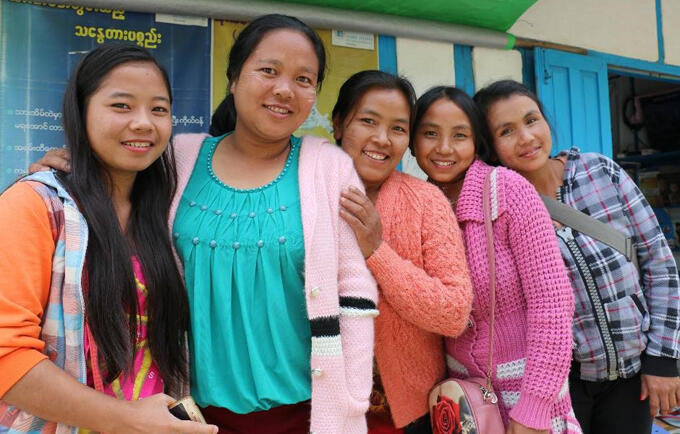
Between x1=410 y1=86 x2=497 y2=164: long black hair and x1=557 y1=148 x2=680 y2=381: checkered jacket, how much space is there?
388 millimetres

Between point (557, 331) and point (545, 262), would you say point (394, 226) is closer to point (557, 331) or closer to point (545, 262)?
point (545, 262)

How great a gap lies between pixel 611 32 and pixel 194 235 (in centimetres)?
458

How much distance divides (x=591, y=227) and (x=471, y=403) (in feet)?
2.68

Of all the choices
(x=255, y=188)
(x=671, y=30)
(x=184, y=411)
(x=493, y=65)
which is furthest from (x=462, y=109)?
(x=671, y=30)

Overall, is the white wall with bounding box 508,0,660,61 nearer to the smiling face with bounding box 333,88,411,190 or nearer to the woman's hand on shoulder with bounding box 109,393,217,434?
the smiling face with bounding box 333,88,411,190

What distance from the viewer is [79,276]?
3.59 feet

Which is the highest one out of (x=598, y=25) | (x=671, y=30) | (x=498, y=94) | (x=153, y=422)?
(x=671, y=30)

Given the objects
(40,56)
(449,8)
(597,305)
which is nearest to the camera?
(597,305)

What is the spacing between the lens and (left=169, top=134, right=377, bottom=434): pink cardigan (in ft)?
4.05

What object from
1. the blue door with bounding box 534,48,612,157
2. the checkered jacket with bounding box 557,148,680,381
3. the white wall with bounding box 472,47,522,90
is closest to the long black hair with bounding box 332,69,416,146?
the checkered jacket with bounding box 557,148,680,381

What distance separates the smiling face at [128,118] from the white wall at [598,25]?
3.52 m

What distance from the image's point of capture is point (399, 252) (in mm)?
1541

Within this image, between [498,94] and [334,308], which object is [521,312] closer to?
[334,308]

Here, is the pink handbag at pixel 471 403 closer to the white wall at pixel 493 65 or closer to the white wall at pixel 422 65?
the white wall at pixel 422 65
